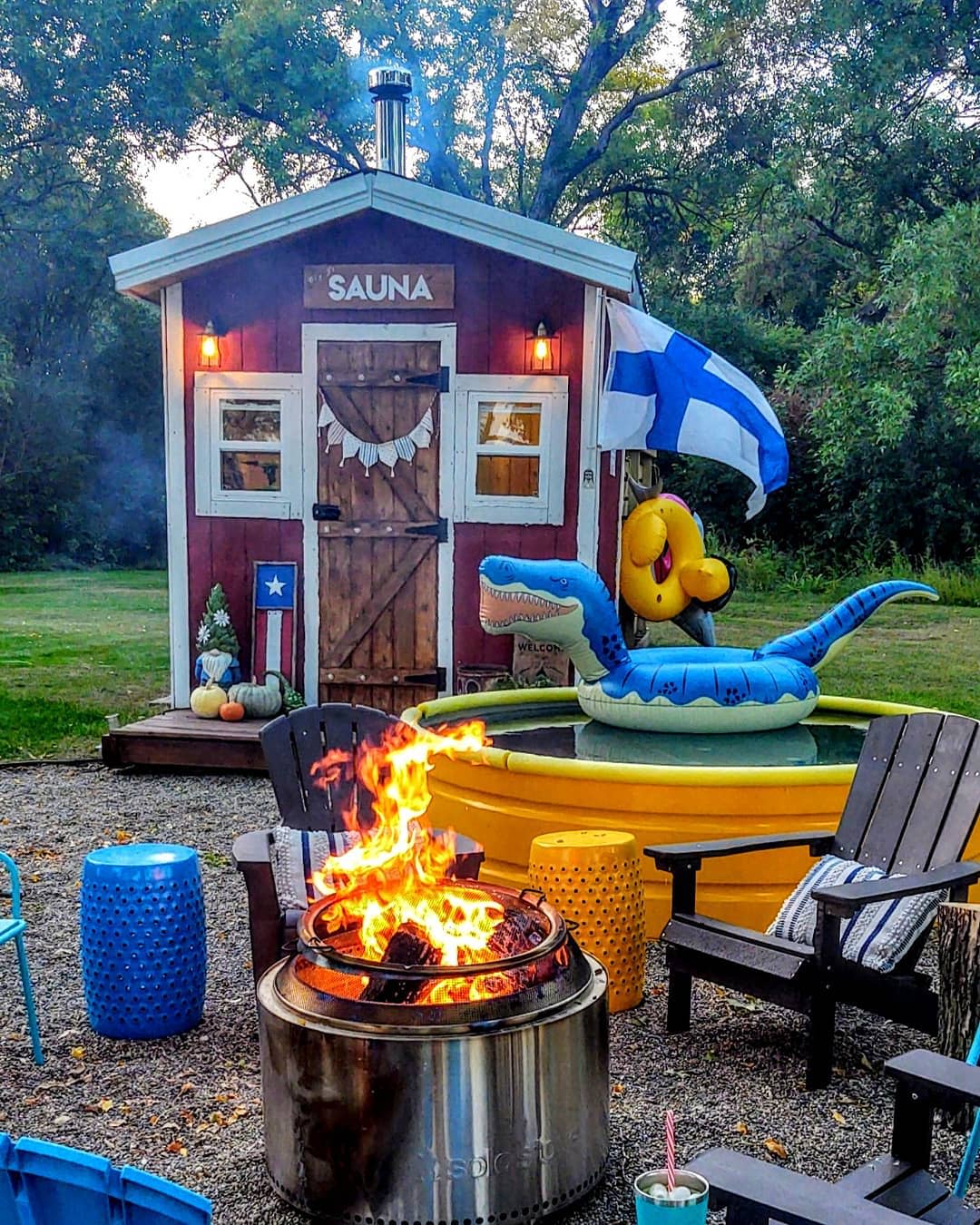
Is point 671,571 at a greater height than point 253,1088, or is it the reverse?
point 671,571

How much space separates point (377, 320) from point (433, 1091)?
645cm

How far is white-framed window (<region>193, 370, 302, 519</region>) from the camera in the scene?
28.0 feet

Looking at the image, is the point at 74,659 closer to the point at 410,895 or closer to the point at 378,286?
the point at 378,286

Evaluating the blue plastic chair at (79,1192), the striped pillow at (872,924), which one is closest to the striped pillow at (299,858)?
the striped pillow at (872,924)

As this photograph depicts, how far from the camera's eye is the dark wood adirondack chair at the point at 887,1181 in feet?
6.98

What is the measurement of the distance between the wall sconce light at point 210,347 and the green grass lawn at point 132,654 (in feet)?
9.34

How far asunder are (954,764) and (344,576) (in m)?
5.04

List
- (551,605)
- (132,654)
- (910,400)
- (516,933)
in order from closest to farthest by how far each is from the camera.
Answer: (516,933) → (551,605) → (132,654) → (910,400)

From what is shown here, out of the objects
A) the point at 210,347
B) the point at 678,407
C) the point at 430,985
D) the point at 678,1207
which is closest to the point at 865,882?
the point at 430,985

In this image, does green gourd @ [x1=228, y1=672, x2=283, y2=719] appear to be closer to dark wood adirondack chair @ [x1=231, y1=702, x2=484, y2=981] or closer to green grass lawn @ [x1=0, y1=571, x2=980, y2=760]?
green grass lawn @ [x1=0, y1=571, x2=980, y2=760]

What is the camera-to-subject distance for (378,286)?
27.5 ft

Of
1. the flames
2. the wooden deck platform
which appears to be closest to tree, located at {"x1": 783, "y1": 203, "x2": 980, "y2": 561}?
the wooden deck platform

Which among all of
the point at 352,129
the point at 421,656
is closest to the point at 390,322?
the point at 421,656

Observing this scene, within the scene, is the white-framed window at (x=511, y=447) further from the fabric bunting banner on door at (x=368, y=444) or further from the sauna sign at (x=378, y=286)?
the sauna sign at (x=378, y=286)
